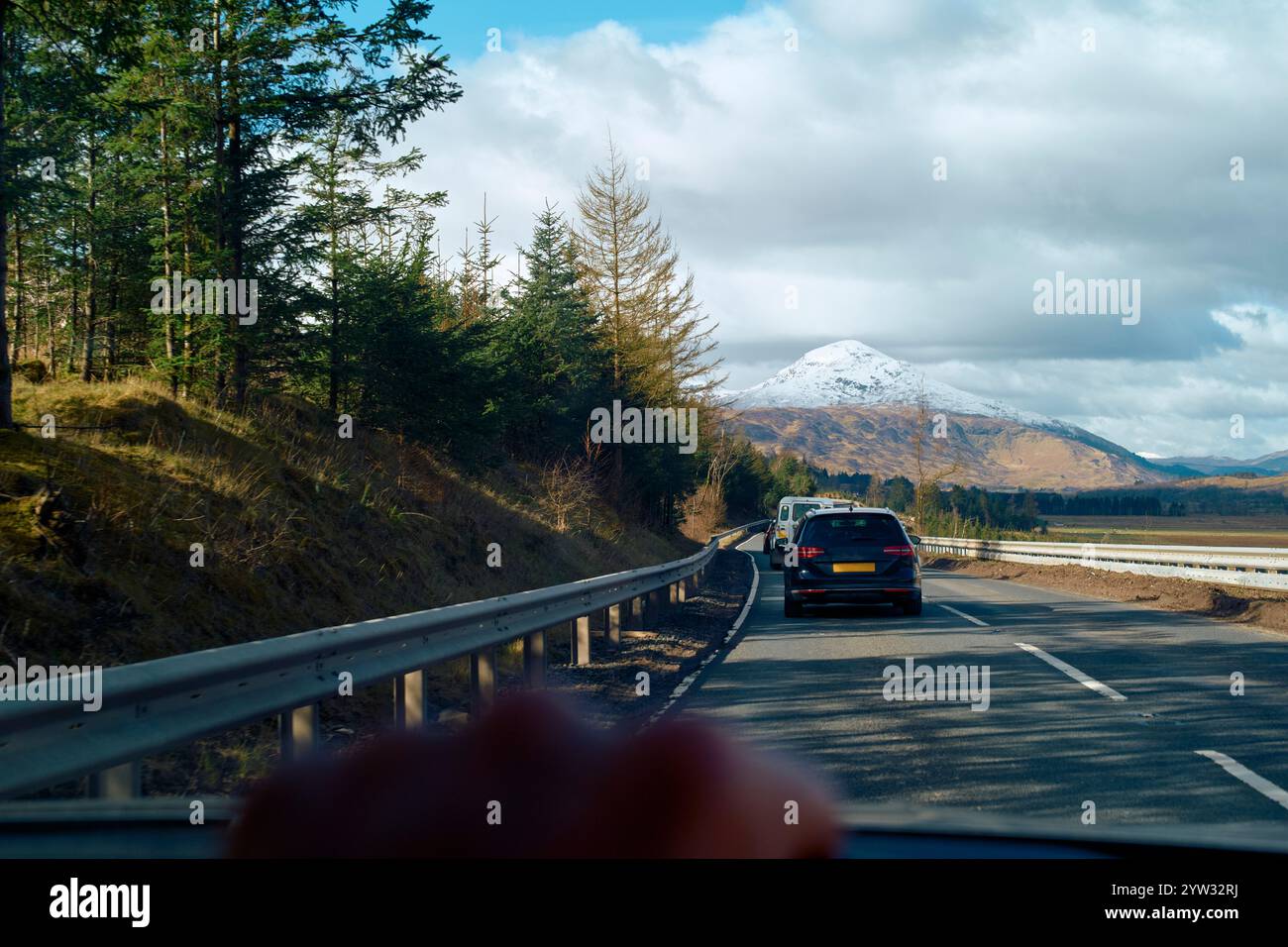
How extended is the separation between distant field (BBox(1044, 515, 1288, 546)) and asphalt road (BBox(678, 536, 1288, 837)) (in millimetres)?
51831

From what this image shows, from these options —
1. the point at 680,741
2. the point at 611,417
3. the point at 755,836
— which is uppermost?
the point at 611,417

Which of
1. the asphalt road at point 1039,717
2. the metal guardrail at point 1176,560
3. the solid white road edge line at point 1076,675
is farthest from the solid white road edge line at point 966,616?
the metal guardrail at point 1176,560

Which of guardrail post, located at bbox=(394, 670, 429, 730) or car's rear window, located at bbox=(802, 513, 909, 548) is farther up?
car's rear window, located at bbox=(802, 513, 909, 548)

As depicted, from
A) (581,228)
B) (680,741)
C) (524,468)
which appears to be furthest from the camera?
(581,228)

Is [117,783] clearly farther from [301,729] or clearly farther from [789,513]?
[789,513]

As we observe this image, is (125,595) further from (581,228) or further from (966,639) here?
(581,228)

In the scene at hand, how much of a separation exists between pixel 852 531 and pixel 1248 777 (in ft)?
34.5

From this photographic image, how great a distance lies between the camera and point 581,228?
137ft

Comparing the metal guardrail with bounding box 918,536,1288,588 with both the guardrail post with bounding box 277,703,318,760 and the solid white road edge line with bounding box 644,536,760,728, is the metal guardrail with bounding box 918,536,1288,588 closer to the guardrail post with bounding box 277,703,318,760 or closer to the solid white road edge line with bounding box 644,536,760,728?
the solid white road edge line with bounding box 644,536,760,728

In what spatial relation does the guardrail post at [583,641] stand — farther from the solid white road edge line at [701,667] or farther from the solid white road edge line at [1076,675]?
the solid white road edge line at [1076,675]

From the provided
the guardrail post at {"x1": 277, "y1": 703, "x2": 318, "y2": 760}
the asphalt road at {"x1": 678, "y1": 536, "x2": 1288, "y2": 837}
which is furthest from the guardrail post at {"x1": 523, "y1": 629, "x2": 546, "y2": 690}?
the guardrail post at {"x1": 277, "y1": 703, "x2": 318, "y2": 760}

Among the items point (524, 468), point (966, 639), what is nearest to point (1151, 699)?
point (966, 639)

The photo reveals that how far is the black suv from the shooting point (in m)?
16.0
